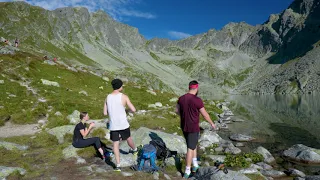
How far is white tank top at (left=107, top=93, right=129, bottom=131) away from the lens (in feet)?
39.4

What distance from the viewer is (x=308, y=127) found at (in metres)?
40.7

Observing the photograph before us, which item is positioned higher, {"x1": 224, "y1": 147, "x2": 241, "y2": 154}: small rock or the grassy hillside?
the grassy hillside

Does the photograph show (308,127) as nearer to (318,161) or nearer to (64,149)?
(318,161)

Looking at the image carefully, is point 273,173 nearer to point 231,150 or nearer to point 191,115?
point 231,150

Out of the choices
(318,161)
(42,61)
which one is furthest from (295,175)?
(42,61)

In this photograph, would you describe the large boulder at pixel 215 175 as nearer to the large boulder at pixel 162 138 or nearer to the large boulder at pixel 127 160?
the large boulder at pixel 127 160

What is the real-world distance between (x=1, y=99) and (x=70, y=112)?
936cm

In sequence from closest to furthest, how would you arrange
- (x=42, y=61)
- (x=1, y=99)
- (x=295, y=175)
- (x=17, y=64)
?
1. (x=295, y=175)
2. (x=1, y=99)
3. (x=17, y=64)
4. (x=42, y=61)

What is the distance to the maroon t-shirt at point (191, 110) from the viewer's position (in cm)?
1170

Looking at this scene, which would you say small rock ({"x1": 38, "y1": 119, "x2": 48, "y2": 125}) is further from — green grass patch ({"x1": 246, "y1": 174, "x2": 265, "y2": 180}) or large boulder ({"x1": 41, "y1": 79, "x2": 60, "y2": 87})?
green grass patch ({"x1": 246, "y1": 174, "x2": 265, "y2": 180})

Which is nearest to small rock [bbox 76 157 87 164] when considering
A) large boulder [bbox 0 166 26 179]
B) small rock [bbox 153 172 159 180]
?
large boulder [bbox 0 166 26 179]

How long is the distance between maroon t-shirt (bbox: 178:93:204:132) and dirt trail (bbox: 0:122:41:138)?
15.6 m

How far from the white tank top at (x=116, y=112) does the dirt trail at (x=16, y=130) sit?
12814 millimetres

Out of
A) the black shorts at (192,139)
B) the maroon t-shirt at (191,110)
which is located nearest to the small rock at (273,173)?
the black shorts at (192,139)
